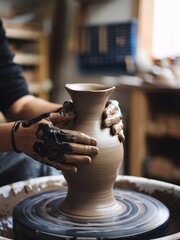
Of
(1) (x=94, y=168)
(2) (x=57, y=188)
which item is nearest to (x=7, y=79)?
(2) (x=57, y=188)

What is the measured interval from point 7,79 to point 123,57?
5.16ft

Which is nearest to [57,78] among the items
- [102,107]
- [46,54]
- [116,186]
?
[46,54]

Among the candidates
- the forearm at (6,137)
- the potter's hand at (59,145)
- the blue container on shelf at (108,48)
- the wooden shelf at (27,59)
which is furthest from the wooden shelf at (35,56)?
the potter's hand at (59,145)

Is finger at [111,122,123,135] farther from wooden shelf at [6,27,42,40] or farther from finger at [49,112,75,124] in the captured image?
wooden shelf at [6,27,42,40]

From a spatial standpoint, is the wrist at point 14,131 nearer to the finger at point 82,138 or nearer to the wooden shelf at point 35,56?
the finger at point 82,138

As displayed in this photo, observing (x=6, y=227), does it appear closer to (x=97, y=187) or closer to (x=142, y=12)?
(x=97, y=187)

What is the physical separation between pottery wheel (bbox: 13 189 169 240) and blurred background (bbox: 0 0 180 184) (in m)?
1.45

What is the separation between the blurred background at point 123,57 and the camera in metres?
2.55

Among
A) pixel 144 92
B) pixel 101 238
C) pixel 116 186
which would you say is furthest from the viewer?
pixel 144 92

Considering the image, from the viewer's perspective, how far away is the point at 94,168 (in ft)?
2.92

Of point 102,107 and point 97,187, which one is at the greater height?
point 102,107

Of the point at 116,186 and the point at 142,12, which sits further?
the point at 142,12

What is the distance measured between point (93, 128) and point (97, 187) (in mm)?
140

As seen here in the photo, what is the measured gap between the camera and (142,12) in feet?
9.66
